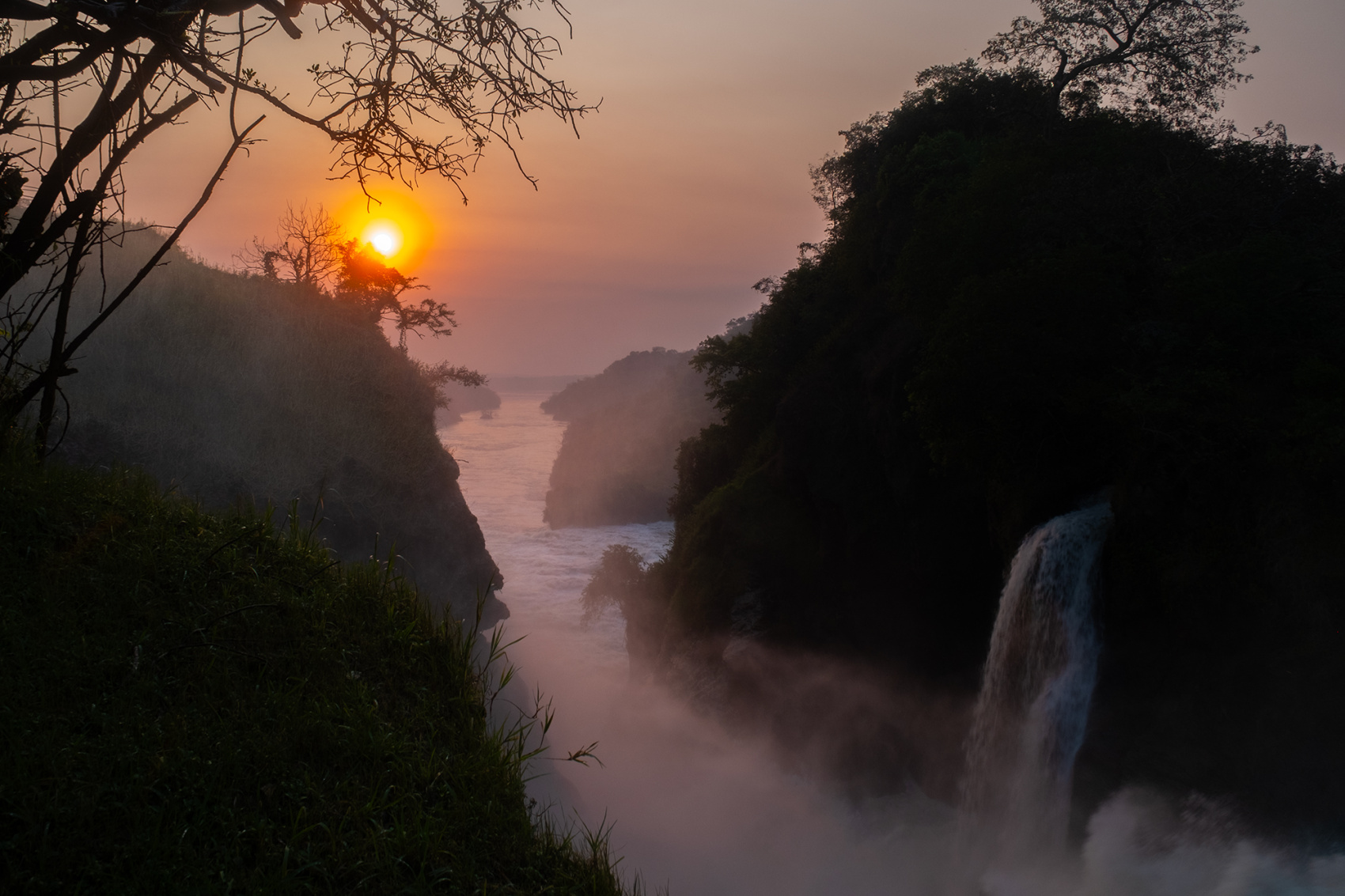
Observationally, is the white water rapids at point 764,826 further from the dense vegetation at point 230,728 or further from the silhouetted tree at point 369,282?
the silhouetted tree at point 369,282

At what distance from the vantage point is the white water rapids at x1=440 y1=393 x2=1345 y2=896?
10680mm

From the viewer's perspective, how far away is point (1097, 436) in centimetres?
1406

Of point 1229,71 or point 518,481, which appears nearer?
point 1229,71

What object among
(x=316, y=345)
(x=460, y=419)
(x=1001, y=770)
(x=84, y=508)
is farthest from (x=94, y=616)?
A: (x=460, y=419)

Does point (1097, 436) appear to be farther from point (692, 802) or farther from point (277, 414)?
point (277, 414)

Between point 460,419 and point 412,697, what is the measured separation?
→ 149 meters

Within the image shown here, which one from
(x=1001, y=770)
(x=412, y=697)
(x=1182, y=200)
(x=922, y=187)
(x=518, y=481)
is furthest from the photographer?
(x=518, y=481)

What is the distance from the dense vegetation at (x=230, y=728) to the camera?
112 inches

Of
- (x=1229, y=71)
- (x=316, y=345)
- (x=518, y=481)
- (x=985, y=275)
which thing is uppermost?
(x=1229, y=71)

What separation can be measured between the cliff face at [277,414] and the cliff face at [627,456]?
112ft

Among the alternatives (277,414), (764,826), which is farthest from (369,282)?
(764,826)

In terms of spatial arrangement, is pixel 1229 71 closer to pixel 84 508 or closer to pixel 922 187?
pixel 922 187

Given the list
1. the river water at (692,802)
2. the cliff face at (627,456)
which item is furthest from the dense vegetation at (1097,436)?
the cliff face at (627,456)

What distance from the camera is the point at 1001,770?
14.5m
